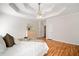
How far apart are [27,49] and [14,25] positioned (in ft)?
0.91

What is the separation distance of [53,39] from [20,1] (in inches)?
20.0

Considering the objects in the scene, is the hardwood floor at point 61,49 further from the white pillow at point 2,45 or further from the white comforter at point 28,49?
the white pillow at point 2,45

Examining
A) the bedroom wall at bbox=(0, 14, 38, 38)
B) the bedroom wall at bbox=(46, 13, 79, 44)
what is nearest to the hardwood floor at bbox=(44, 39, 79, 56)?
the bedroom wall at bbox=(46, 13, 79, 44)

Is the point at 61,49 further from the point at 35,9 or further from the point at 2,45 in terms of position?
the point at 2,45

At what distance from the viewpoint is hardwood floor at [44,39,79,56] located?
1.02 metres

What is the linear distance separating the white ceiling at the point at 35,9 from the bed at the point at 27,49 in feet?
0.93

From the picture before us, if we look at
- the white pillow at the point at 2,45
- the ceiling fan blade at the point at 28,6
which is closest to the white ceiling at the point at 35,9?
the ceiling fan blade at the point at 28,6

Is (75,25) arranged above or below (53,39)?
above

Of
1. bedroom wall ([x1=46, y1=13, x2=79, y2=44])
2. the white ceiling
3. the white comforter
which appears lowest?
the white comforter

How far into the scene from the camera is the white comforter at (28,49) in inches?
40.0

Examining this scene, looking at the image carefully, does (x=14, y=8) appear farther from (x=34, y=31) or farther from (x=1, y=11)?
(x=34, y=31)

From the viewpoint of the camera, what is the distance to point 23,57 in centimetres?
100

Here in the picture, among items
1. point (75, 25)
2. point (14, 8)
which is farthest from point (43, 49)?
point (14, 8)

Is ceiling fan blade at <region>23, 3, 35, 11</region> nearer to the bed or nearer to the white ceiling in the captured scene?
the white ceiling
